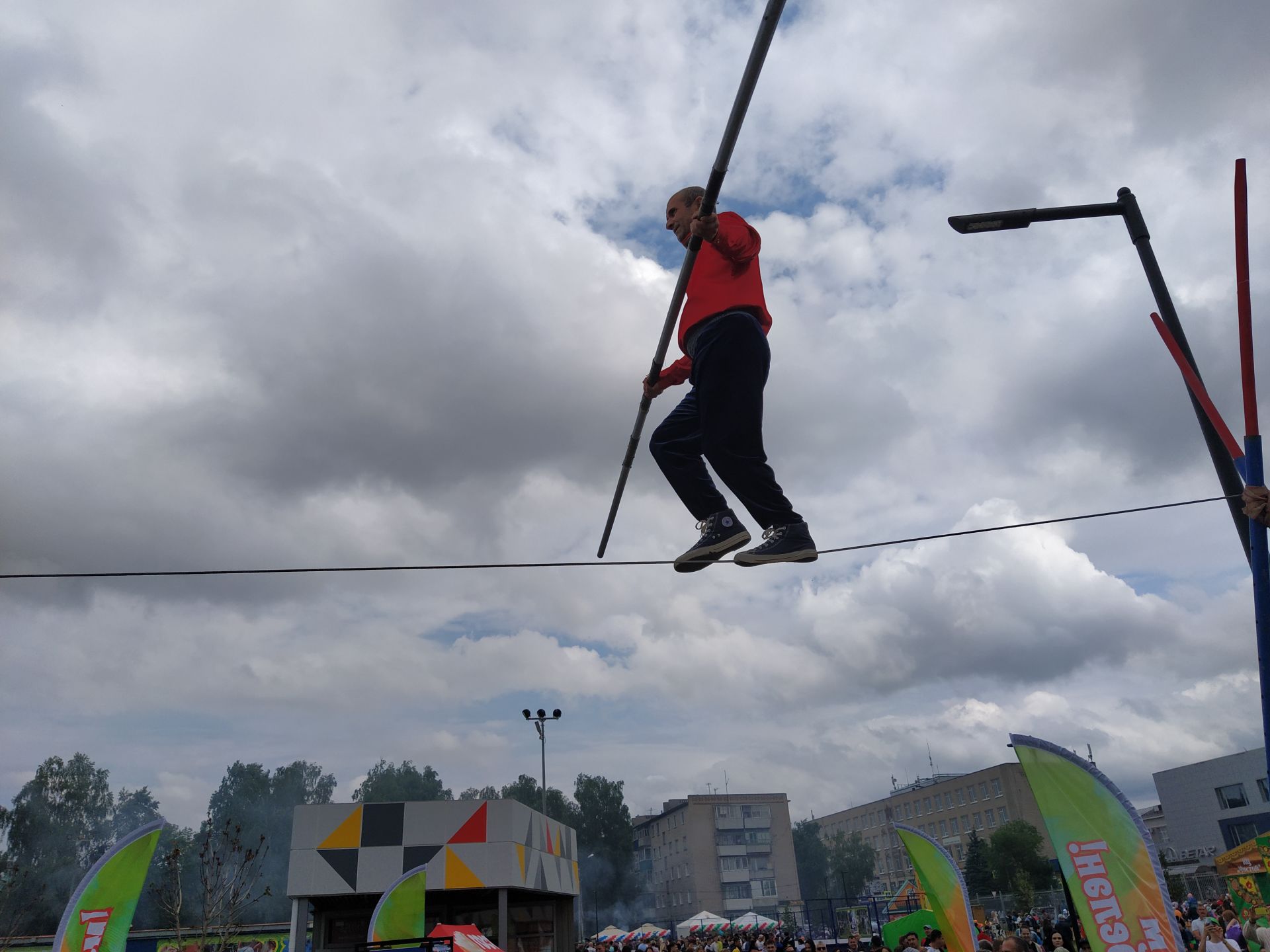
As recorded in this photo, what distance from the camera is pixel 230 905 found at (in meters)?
24.7

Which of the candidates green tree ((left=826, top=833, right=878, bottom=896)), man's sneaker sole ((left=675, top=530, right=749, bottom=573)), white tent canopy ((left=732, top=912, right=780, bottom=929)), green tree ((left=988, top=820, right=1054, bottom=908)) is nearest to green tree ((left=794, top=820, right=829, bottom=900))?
green tree ((left=826, top=833, right=878, bottom=896))

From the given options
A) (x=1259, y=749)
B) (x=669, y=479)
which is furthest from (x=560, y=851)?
(x=1259, y=749)

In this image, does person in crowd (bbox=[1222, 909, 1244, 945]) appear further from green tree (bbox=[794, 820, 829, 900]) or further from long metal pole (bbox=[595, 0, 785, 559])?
green tree (bbox=[794, 820, 829, 900])

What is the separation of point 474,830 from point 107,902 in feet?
41.2

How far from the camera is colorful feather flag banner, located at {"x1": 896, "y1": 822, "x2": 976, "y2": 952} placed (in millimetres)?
12320

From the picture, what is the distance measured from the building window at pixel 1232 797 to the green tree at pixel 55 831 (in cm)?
7037

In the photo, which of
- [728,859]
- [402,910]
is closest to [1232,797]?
[728,859]

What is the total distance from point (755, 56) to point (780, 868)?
90753 millimetres

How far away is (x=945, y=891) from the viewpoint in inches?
511

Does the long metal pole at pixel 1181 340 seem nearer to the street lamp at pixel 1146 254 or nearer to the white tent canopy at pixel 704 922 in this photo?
the street lamp at pixel 1146 254

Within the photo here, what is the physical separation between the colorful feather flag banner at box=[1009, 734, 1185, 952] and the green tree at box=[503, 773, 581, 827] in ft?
A: 239

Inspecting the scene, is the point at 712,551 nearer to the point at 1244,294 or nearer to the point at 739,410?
the point at 739,410

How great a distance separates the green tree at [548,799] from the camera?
Answer: 76.8 meters

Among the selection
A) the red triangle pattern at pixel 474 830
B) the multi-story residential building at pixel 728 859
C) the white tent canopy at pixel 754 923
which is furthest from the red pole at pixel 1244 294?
the multi-story residential building at pixel 728 859
